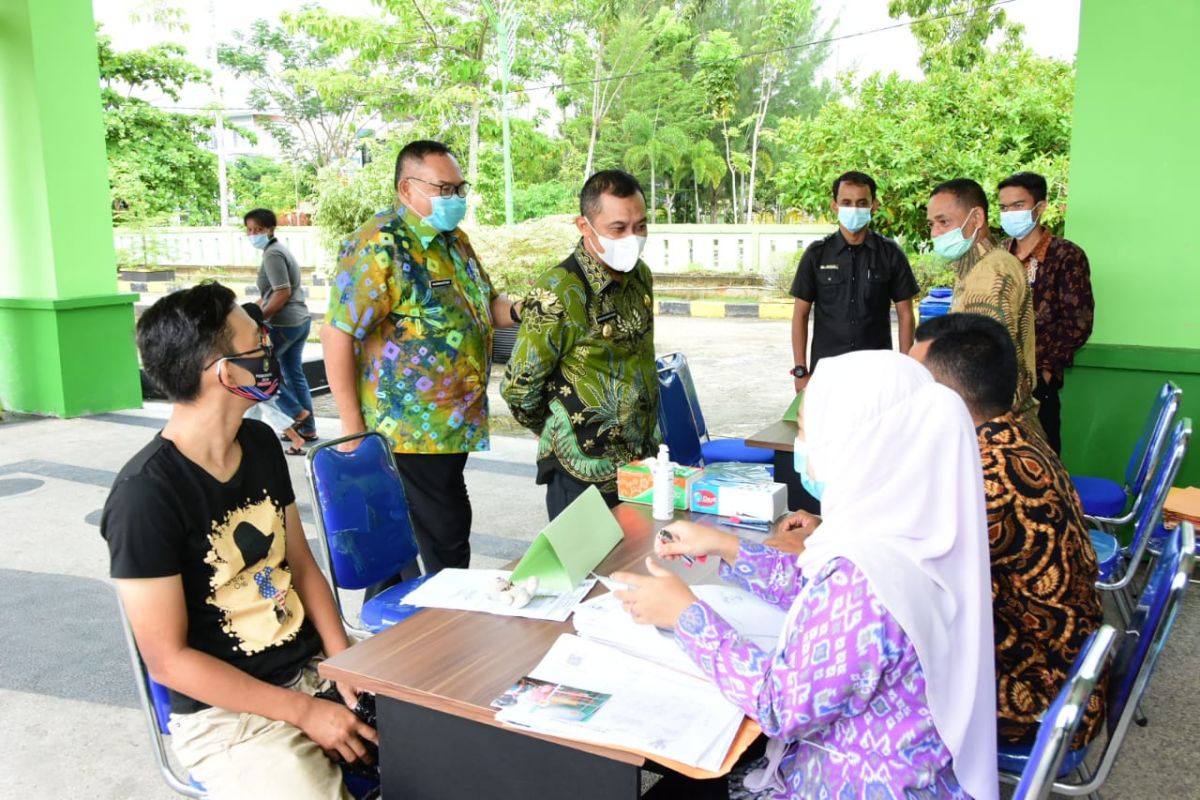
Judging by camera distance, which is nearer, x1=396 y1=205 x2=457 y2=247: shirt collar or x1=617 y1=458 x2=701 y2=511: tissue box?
x1=617 y1=458 x2=701 y2=511: tissue box

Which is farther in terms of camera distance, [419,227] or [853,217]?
[853,217]

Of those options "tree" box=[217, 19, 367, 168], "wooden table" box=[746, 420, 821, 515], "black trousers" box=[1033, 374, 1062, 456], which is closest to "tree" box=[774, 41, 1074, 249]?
"black trousers" box=[1033, 374, 1062, 456]

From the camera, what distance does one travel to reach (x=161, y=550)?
4.93 ft

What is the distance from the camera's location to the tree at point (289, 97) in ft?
83.1

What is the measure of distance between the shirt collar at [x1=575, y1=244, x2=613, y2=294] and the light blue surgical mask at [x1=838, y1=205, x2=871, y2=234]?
6.70 ft

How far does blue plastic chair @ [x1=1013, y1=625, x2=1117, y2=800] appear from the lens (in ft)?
3.94

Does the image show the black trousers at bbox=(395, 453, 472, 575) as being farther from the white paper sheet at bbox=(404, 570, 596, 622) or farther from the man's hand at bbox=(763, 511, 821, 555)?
the man's hand at bbox=(763, 511, 821, 555)

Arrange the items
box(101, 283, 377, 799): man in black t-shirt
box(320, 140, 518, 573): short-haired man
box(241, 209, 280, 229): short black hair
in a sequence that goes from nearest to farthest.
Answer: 1. box(101, 283, 377, 799): man in black t-shirt
2. box(320, 140, 518, 573): short-haired man
3. box(241, 209, 280, 229): short black hair

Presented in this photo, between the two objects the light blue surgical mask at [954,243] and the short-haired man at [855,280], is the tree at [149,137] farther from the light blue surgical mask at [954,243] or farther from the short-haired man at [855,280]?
the light blue surgical mask at [954,243]

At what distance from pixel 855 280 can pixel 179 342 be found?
3.26 meters

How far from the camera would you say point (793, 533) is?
2.11m

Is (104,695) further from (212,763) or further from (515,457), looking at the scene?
(515,457)

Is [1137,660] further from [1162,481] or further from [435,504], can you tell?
[435,504]

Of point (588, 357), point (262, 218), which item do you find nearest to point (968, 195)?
point (588, 357)
